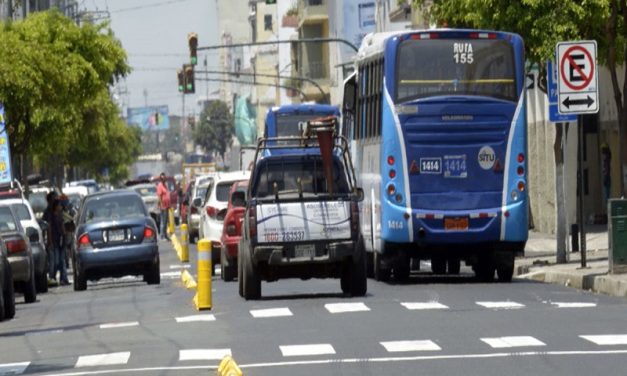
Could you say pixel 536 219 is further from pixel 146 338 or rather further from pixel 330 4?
pixel 330 4

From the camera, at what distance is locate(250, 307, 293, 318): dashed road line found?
21422 mm

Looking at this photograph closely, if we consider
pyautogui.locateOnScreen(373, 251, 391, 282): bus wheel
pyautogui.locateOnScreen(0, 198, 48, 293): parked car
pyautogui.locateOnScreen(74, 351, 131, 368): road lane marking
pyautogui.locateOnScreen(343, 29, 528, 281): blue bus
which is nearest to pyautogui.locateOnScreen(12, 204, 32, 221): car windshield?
pyautogui.locateOnScreen(0, 198, 48, 293): parked car

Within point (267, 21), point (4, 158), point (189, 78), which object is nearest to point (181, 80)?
point (189, 78)

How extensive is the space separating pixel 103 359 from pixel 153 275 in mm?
16561

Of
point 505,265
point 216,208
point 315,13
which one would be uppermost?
point 315,13

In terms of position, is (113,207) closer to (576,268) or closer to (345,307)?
(576,268)

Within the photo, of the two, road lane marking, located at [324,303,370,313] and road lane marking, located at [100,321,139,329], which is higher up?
road lane marking, located at [324,303,370,313]

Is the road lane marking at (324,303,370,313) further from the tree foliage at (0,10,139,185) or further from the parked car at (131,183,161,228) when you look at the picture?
the parked car at (131,183,161,228)

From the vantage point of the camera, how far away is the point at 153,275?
33.4 metres

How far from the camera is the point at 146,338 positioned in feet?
62.9

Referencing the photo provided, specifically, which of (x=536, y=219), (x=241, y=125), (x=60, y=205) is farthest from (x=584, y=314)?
(x=241, y=125)

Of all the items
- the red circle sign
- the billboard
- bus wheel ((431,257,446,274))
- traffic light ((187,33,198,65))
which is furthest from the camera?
traffic light ((187,33,198,65))

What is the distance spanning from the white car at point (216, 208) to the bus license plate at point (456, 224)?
9.47 meters

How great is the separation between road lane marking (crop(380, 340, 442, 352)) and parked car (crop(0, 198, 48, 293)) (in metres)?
15.3
